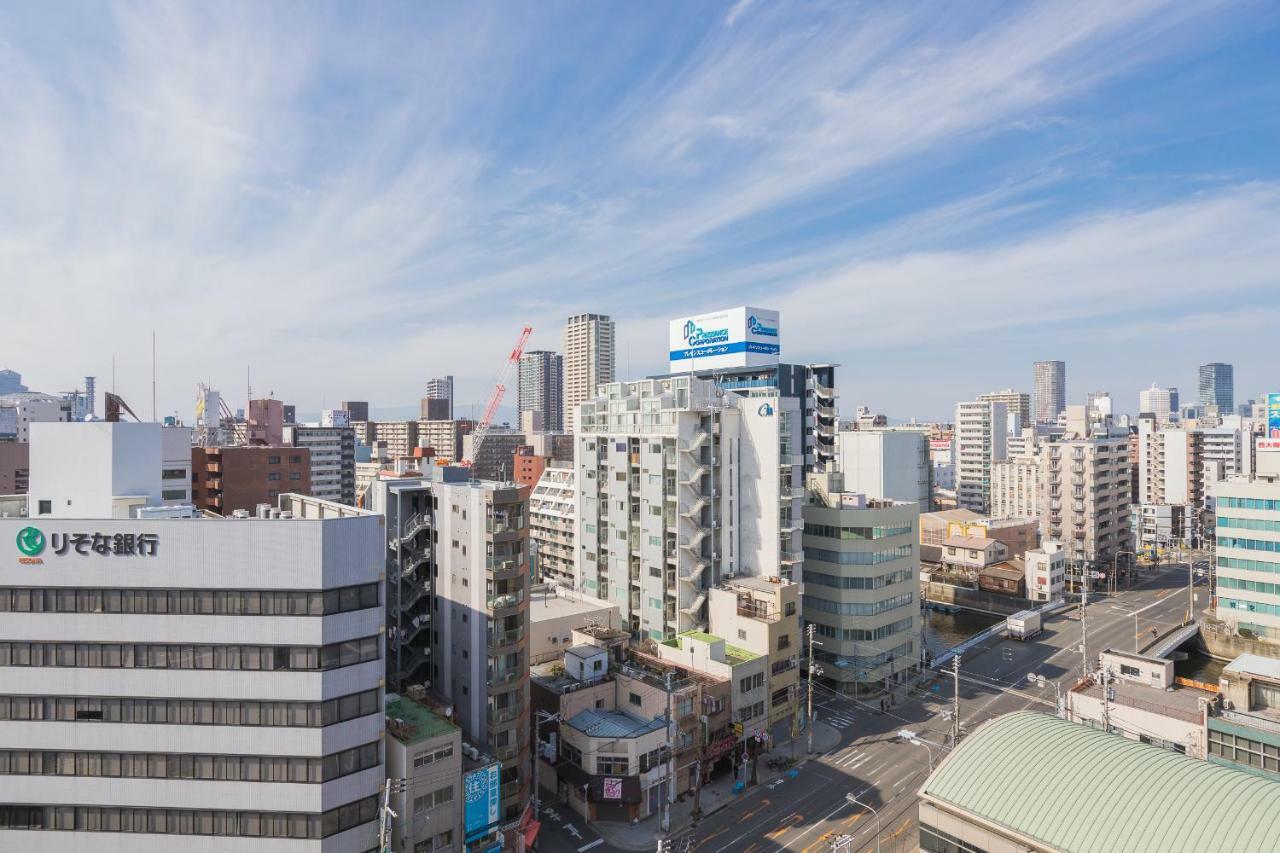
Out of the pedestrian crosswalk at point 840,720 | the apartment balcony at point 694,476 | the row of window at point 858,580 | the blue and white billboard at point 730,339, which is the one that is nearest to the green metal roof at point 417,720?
the apartment balcony at point 694,476

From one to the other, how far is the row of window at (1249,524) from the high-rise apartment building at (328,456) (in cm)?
16072

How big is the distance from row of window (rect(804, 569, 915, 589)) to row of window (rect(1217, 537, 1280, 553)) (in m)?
46.1

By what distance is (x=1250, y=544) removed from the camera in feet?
296

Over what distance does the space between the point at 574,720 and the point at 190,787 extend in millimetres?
25755

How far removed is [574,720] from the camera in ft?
184

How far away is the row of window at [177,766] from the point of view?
38844 millimetres

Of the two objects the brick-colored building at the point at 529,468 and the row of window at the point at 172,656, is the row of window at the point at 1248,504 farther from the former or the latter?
the brick-colored building at the point at 529,468

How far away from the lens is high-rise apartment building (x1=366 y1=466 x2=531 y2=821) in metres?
52.5

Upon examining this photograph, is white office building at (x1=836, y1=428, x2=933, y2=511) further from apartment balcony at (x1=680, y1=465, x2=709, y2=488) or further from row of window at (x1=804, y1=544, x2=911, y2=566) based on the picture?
apartment balcony at (x1=680, y1=465, x2=709, y2=488)

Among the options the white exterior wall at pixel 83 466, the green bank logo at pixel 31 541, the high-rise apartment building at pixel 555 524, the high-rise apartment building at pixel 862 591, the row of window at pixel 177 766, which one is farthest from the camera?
the high-rise apartment building at pixel 555 524

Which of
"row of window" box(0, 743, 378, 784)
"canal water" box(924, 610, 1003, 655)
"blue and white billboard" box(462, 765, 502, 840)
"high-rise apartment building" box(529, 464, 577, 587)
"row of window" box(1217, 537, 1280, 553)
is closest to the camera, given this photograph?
"row of window" box(0, 743, 378, 784)

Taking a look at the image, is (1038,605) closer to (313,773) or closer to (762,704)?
(762,704)

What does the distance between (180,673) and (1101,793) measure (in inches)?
1856

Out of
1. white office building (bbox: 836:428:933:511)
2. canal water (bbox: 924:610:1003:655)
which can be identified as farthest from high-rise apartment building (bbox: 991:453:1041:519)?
canal water (bbox: 924:610:1003:655)
